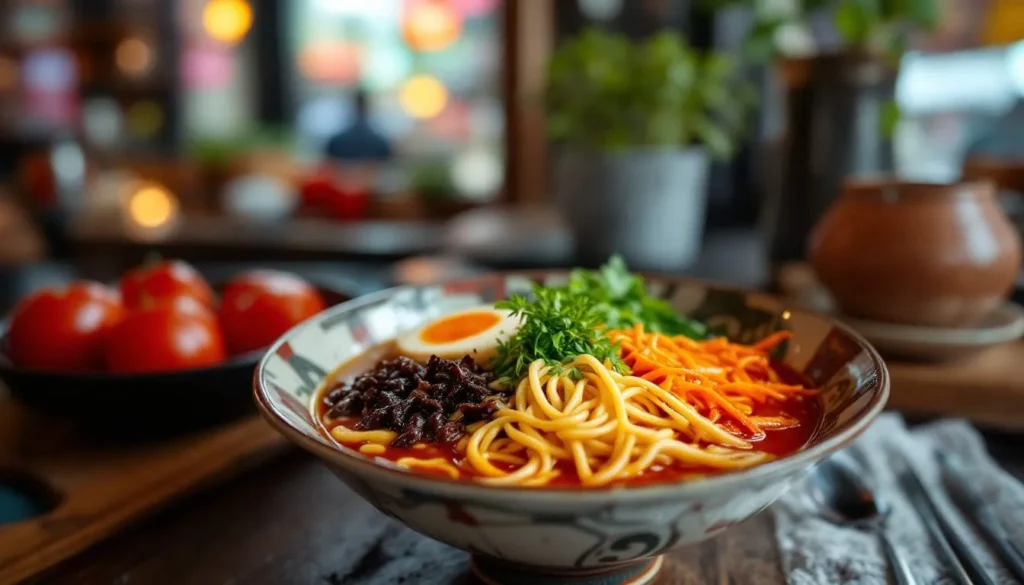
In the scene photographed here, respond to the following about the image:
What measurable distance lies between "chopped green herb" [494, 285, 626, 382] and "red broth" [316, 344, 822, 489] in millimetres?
146

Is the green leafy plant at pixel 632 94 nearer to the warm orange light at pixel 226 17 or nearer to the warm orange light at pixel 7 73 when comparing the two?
Result: the warm orange light at pixel 226 17

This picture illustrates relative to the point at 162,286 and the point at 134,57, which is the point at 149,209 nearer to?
the point at 162,286

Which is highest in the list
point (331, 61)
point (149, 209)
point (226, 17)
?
point (226, 17)

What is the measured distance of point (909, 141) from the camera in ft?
13.8

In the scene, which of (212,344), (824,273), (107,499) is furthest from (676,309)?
(107,499)

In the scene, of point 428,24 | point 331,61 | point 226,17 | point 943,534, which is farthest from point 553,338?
point 331,61

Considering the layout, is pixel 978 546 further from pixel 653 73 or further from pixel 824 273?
pixel 653 73

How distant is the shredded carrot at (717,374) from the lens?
2.78ft

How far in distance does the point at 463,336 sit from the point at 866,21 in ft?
4.91

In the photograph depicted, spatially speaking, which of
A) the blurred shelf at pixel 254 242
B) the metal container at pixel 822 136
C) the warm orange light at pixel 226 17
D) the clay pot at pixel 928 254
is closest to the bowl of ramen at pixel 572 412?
the clay pot at pixel 928 254

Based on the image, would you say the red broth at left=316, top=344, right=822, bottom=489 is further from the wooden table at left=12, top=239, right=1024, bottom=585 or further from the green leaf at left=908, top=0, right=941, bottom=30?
the green leaf at left=908, top=0, right=941, bottom=30

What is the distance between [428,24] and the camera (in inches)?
242

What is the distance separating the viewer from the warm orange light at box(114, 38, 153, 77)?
831cm

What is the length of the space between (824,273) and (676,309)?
0.43 metres
